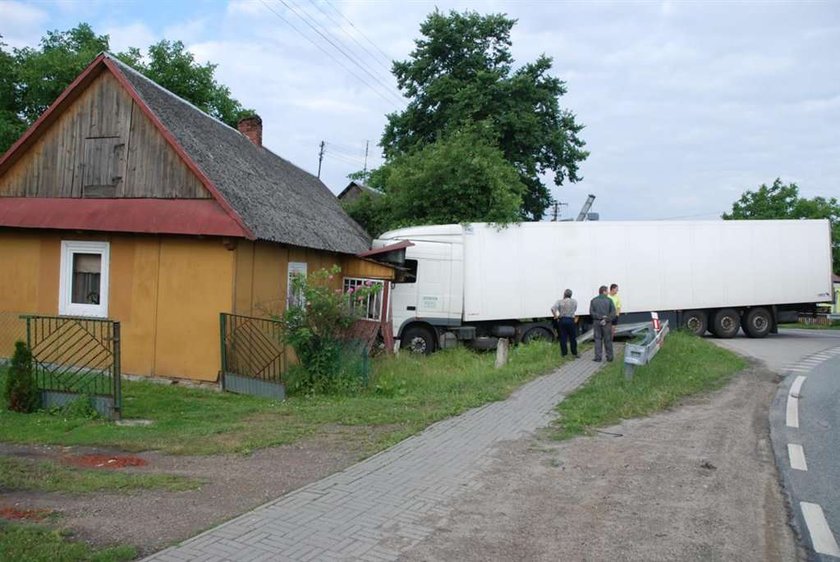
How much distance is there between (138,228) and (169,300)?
143 cm

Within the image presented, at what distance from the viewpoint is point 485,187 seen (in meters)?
19.5

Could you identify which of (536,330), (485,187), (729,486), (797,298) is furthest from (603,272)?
(729,486)

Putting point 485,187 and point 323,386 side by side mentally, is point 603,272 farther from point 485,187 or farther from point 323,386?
point 323,386

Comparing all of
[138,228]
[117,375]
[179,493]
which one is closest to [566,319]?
[138,228]

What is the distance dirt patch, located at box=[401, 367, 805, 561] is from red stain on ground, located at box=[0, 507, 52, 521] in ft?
9.22

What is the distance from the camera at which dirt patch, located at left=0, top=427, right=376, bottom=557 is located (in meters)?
4.54

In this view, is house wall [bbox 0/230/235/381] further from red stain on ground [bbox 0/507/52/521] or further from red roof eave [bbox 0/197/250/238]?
red stain on ground [bbox 0/507/52/521]

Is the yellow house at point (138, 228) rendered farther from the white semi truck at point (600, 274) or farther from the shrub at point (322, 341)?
the white semi truck at point (600, 274)

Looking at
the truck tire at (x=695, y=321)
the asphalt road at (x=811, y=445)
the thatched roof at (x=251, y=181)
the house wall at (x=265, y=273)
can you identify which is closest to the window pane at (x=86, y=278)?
the thatched roof at (x=251, y=181)

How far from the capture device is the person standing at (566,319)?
13.9 meters

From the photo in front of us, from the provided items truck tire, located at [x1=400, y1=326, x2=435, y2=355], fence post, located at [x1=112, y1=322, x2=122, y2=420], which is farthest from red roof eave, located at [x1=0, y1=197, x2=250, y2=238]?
truck tire, located at [x1=400, y1=326, x2=435, y2=355]

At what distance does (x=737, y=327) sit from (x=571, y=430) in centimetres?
1456

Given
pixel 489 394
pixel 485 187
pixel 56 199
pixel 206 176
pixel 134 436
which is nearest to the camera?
pixel 134 436

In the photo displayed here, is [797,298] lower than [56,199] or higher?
lower
